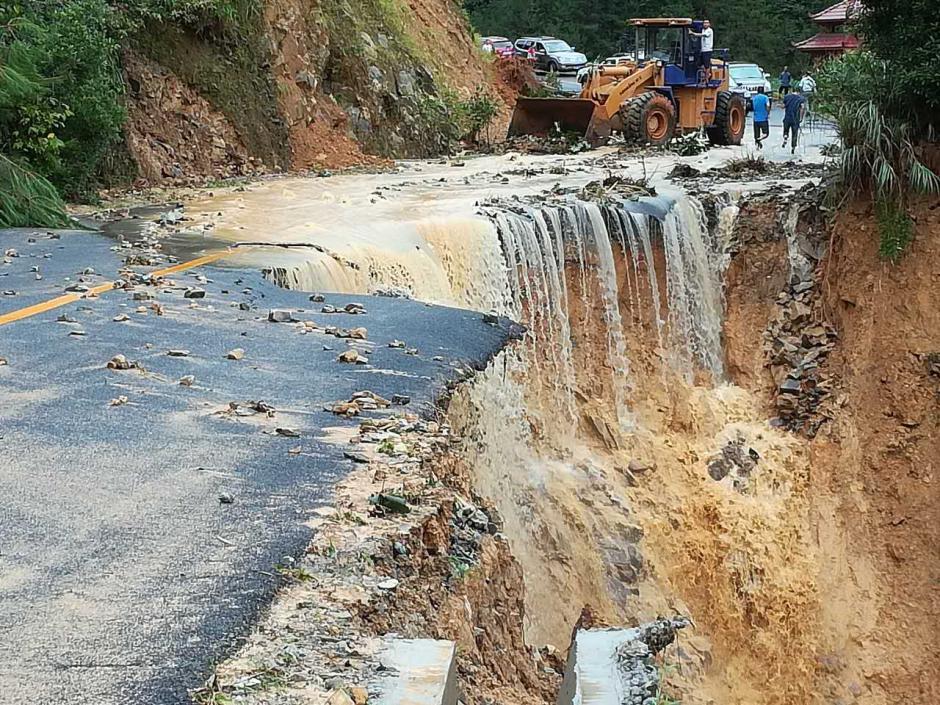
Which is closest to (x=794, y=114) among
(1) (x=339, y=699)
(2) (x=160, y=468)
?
(2) (x=160, y=468)

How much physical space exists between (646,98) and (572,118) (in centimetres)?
148

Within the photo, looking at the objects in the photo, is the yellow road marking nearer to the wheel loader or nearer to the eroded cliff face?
the eroded cliff face

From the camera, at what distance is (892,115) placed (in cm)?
1348

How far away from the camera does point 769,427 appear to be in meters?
14.0

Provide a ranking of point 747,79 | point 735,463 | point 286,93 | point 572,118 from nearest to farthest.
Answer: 1. point 735,463
2. point 286,93
3. point 572,118
4. point 747,79

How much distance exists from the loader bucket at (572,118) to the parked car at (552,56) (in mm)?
19331

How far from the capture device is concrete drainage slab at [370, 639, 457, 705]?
11.1ft


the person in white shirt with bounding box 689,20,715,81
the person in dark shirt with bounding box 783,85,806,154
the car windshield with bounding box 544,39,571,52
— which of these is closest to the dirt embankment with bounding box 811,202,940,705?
the person in dark shirt with bounding box 783,85,806,154

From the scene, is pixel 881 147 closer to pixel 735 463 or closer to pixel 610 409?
pixel 735 463

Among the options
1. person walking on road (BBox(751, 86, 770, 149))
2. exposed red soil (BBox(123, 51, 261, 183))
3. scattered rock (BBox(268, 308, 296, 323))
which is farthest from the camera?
person walking on road (BBox(751, 86, 770, 149))

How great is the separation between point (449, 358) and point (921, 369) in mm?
8401

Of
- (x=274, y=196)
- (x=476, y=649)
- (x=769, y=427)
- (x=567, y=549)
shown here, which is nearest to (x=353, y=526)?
(x=476, y=649)

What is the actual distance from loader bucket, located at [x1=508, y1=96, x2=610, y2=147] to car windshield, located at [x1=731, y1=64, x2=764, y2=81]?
17.2m

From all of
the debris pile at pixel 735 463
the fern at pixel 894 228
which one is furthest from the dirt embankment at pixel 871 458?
the debris pile at pixel 735 463
